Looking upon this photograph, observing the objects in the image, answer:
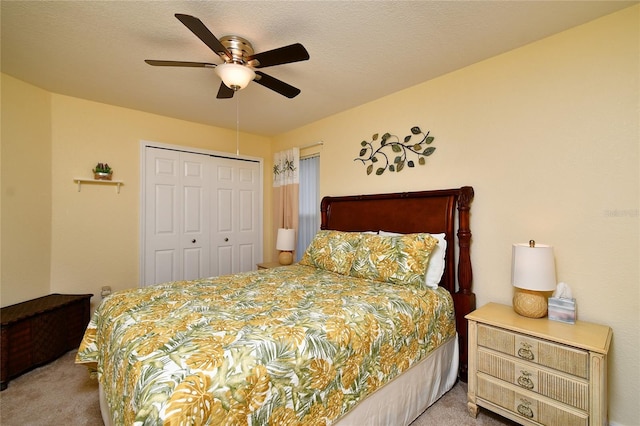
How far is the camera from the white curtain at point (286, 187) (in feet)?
12.5

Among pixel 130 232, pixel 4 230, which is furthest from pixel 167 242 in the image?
pixel 4 230

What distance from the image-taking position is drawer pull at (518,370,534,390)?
157 centimetres

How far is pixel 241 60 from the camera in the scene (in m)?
1.87

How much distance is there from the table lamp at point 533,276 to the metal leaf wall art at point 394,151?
1.13 meters

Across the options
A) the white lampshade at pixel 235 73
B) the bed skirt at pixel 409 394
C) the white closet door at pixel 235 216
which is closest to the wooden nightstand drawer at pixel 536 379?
the bed skirt at pixel 409 394

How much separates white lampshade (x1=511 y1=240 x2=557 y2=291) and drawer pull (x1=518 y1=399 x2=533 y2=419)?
64 centimetres

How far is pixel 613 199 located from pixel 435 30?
149 centimetres

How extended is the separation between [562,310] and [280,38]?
2.48 m

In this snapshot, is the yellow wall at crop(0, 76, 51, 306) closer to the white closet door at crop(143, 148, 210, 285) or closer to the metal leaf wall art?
the white closet door at crop(143, 148, 210, 285)

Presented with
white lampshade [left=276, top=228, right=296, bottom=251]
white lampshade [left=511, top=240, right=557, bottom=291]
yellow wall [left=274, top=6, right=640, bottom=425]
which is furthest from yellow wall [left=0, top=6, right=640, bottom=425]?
white lampshade [left=276, top=228, right=296, bottom=251]

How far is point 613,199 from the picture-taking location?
1.64 m

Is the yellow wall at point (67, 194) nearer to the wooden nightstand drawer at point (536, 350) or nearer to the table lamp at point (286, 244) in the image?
the table lamp at point (286, 244)

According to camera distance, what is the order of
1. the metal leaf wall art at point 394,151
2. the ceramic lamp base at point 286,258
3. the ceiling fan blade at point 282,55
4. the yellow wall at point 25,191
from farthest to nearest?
1. the ceramic lamp base at point 286,258
2. the metal leaf wall art at point 394,151
3. the yellow wall at point 25,191
4. the ceiling fan blade at point 282,55

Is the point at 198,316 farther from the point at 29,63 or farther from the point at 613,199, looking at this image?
the point at 29,63
